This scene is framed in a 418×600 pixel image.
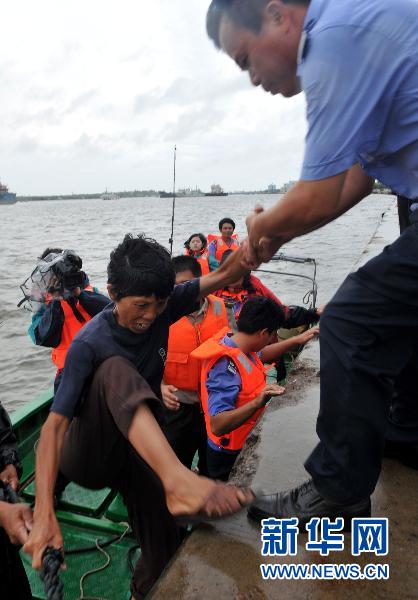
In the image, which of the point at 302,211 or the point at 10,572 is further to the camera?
the point at 10,572

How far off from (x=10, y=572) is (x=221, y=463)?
1.40 m

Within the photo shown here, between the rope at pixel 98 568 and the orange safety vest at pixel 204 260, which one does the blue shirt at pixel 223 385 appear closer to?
the rope at pixel 98 568

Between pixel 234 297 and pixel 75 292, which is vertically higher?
pixel 75 292

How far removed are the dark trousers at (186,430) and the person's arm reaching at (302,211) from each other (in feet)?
5.62

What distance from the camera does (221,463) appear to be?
9.95 ft

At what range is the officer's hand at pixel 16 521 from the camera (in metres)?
1.72

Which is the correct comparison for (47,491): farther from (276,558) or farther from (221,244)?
(221,244)

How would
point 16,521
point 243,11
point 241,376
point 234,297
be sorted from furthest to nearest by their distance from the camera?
point 234,297 → point 241,376 → point 16,521 → point 243,11

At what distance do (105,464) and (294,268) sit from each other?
16.4 m

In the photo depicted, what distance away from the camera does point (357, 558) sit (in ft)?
5.44

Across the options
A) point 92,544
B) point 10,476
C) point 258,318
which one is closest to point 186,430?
point 92,544

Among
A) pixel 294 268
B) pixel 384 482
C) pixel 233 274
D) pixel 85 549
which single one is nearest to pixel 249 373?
pixel 233 274

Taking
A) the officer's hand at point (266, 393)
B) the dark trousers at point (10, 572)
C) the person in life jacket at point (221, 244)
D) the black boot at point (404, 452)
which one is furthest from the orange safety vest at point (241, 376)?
the person in life jacket at point (221, 244)

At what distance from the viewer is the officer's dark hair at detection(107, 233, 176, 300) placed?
1958 millimetres
